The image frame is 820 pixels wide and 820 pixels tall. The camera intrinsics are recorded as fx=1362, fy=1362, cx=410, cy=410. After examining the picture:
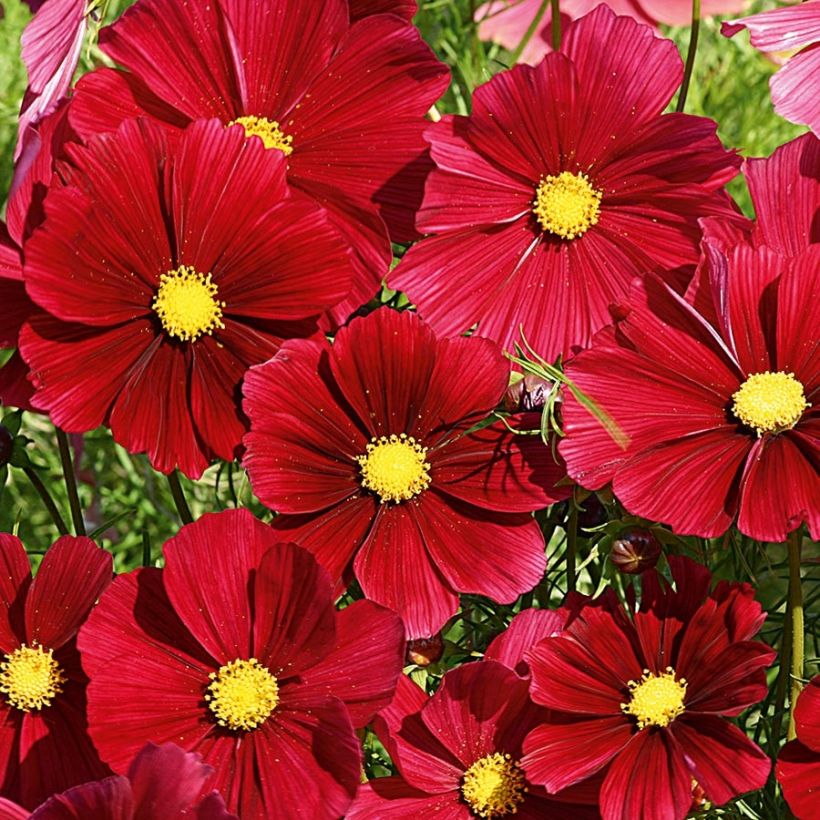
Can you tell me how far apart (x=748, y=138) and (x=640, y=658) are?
3.42 feet

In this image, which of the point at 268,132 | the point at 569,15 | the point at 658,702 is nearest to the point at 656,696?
the point at 658,702

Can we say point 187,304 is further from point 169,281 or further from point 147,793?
point 147,793

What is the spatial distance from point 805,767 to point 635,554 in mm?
113

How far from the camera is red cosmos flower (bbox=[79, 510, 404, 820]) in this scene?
0.56m

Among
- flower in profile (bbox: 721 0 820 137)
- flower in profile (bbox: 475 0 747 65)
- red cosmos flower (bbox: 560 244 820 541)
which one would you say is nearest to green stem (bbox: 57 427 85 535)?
red cosmos flower (bbox: 560 244 820 541)

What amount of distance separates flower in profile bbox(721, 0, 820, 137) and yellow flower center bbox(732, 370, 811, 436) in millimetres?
126

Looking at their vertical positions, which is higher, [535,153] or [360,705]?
[535,153]

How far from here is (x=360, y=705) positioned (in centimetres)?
57

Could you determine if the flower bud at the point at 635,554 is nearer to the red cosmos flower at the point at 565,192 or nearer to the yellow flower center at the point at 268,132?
the red cosmos flower at the point at 565,192

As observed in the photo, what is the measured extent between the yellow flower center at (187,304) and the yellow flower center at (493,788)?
0.23 meters

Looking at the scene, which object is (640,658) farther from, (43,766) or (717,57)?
(717,57)

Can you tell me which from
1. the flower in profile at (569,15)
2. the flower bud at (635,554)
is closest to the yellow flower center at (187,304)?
the flower bud at (635,554)

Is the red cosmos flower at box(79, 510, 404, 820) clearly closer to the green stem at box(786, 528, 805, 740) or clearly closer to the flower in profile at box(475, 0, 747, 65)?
the green stem at box(786, 528, 805, 740)

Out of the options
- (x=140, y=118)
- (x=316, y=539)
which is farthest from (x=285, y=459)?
(x=140, y=118)
